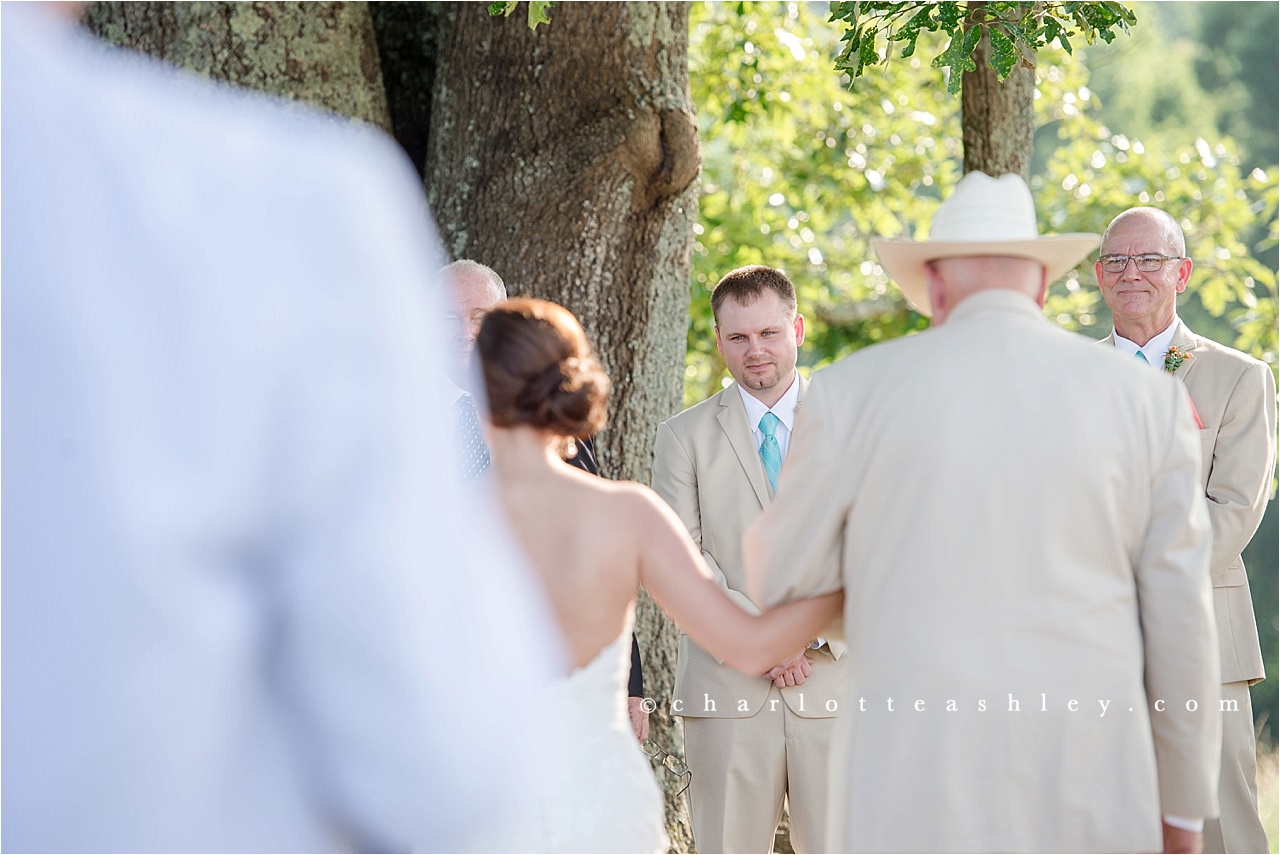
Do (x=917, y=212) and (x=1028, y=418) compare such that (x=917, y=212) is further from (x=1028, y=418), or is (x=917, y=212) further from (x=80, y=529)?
(x=80, y=529)

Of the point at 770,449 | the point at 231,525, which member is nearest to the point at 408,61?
the point at 770,449

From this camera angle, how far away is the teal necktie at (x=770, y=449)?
16.1ft

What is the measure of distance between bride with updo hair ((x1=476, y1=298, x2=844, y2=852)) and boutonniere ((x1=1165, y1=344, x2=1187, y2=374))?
3.15 m

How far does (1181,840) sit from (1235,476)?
8.30ft

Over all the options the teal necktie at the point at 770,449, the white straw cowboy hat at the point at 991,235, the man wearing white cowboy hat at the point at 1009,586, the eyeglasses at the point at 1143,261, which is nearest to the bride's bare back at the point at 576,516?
the man wearing white cowboy hat at the point at 1009,586

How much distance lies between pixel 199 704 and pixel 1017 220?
108 inches

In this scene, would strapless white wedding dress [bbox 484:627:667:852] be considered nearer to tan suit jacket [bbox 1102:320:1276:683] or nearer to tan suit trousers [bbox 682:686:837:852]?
tan suit trousers [bbox 682:686:837:852]

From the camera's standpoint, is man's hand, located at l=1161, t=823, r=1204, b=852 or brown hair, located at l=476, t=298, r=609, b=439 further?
man's hand, located at l=1161, t=823, r=1204, b=852

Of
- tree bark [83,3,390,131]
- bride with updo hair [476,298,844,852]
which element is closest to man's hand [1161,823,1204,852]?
bride with updo hair [476,298,844,852]

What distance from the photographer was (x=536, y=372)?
2721 millimetres

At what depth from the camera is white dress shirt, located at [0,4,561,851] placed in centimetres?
81

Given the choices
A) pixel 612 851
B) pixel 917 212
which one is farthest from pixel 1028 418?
pixel 917 212

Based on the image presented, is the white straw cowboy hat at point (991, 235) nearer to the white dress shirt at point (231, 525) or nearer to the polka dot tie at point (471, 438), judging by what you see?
the polka dot tie at point (471, 438)

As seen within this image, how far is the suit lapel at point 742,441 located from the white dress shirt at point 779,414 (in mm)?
35
